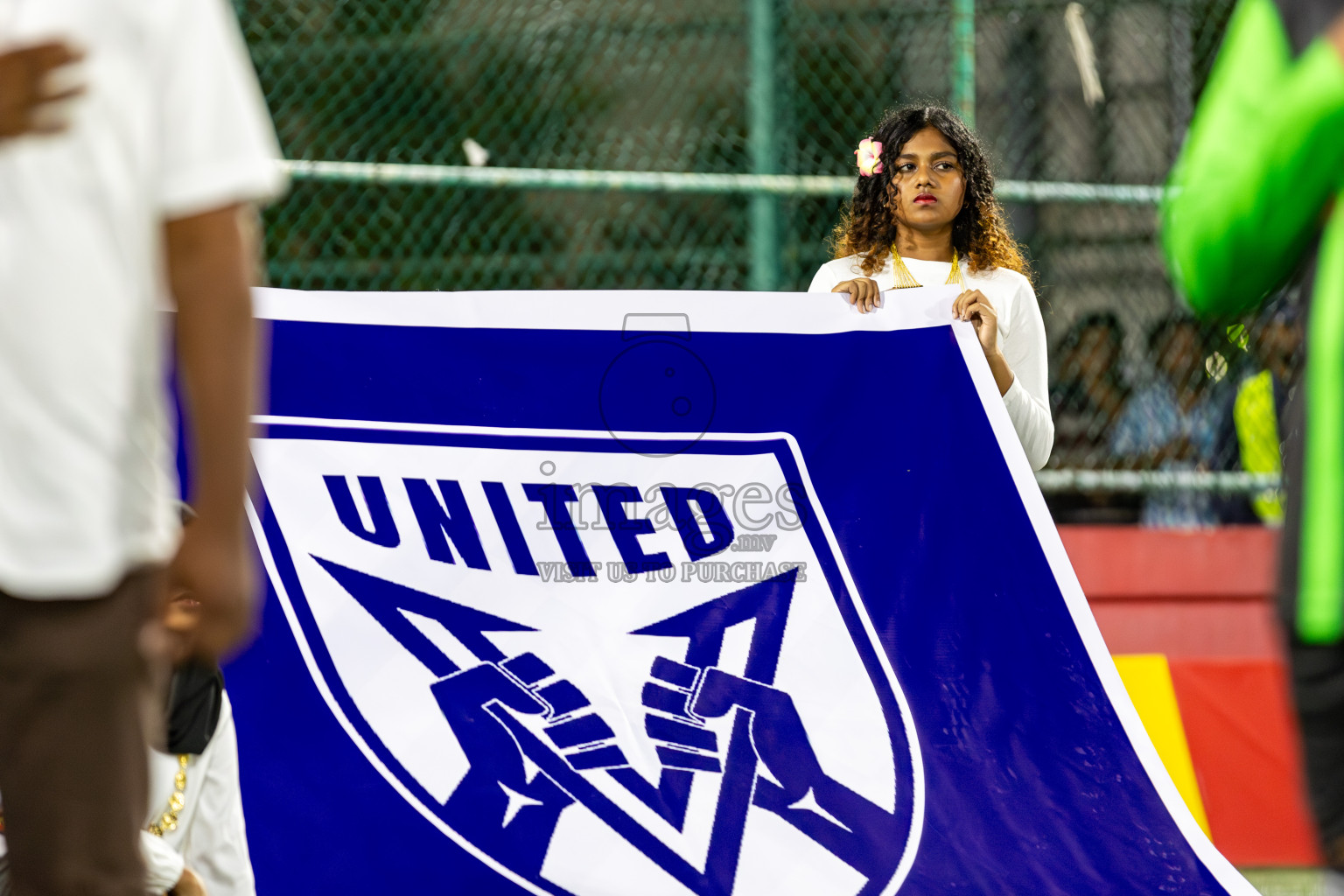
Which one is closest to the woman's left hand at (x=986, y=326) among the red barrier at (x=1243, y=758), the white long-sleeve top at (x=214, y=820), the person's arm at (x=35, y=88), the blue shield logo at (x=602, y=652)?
the blue shield logo at (x=602, y=652)

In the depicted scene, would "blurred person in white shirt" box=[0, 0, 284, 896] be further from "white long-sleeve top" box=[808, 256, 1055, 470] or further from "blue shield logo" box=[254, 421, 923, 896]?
"white long-sleeve top" box=[808, 256, 1055, 470]

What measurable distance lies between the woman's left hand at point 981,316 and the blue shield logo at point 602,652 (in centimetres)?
53

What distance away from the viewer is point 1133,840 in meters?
3.43

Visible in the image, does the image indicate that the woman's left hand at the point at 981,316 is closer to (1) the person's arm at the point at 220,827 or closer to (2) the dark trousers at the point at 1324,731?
(1) the person's arm at the point at 220,827

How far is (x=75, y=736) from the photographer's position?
1443 mm

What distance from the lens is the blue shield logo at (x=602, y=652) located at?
3430 millimetres

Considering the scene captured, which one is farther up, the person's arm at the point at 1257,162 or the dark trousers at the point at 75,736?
the person's arm at the point at 1257,162

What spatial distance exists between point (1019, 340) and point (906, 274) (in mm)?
335

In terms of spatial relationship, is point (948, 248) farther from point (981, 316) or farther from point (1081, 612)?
point (1081, 612)

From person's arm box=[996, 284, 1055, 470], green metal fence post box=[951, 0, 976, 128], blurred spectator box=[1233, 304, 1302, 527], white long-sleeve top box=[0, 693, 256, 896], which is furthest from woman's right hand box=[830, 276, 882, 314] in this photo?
blurred spectator box=[1233, 304, 1302, 527]

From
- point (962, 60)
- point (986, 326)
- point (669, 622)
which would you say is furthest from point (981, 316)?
point (962, 60)

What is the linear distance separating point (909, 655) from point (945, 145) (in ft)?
4.52

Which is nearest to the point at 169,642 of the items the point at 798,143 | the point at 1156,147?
the point at 798,143

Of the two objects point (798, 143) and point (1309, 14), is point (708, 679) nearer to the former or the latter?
point (1309, 14)
